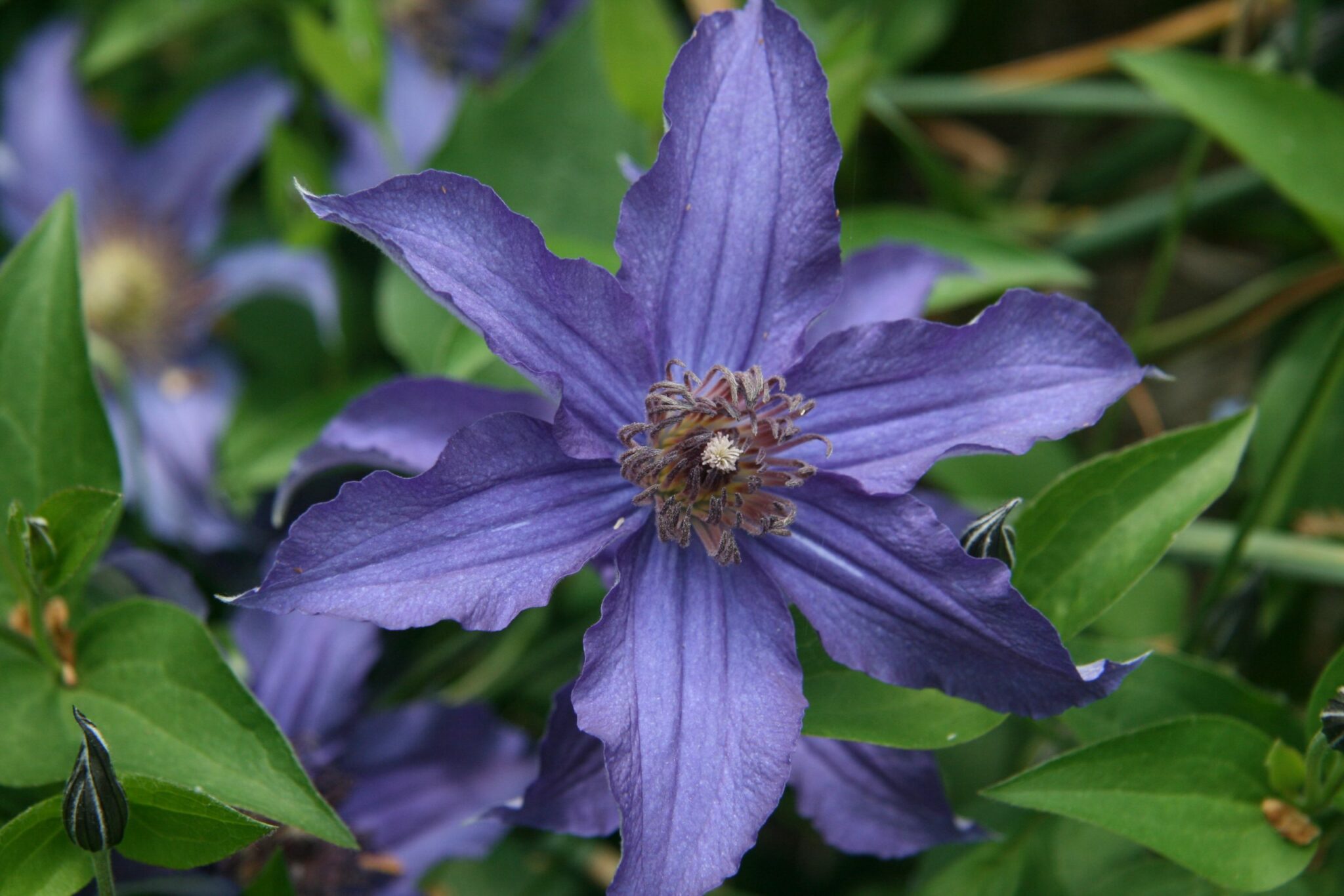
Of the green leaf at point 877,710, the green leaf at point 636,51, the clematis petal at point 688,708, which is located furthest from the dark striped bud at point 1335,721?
the green leaf at point 636,51

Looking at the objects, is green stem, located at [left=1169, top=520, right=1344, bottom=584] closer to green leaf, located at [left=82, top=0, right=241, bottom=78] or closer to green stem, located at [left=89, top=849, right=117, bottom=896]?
green stem, located at [left=89, top=849, right=117, bottom=896]

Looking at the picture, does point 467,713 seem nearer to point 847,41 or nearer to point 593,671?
point 593,671

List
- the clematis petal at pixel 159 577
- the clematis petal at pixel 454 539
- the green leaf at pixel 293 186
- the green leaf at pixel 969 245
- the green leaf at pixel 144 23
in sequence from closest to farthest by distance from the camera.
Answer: the clematis petal at pixel 454 539 → the clematis petal at pixel 159 577 → the green leaf at pixel 969 245 → the green leaf at pixel 293 186 → the green leaf at pixel 144 23

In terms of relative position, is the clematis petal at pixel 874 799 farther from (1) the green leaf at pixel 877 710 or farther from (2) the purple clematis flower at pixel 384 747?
(2) the purple clematis flower at pixel 384 747

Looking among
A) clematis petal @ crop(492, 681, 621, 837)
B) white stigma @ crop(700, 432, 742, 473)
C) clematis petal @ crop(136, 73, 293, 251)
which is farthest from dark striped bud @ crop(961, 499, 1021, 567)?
clematis petal @ crop(136, 73, 293, 251)

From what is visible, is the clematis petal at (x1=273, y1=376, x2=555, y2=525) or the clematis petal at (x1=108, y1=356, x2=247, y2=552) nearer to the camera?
the clematis petal at (x1=273, y1=376, x2=555, y2=525)
